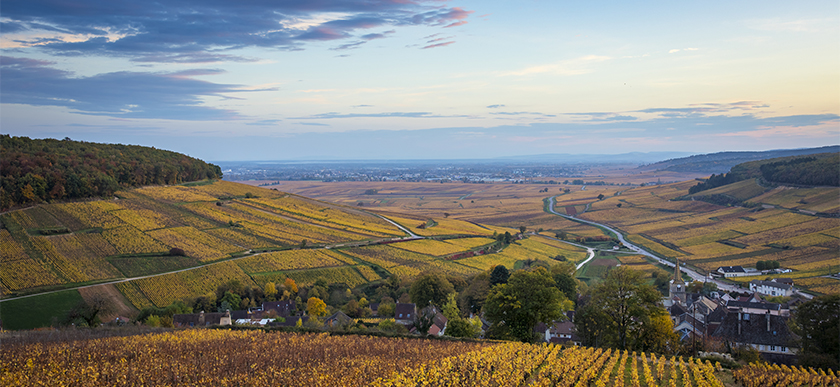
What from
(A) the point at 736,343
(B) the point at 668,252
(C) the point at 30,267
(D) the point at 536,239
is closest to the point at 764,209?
(B) the point at 668,252

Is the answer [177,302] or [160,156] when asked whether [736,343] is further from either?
[160,156]

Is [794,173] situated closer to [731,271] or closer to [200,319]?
[731,271]

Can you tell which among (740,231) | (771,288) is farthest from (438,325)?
(740,231)

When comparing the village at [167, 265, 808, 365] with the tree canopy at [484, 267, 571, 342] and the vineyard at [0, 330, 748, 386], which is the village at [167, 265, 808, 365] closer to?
the tree canopy at [484, 267, 571, 342]

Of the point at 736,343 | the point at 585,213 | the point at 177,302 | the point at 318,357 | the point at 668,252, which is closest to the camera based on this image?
the point at 318,357

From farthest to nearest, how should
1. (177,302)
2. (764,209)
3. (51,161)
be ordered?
(764,209) → (51,161) → (177,302)

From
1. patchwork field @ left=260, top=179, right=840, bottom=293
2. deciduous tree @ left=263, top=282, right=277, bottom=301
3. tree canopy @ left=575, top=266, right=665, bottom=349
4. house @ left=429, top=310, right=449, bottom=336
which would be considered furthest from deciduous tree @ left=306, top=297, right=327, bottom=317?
patchwork field @ left=260, top=179, right=840, bottom=293

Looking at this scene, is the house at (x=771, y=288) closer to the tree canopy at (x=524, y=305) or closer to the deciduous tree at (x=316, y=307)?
the tree canopy at (x=524, y=305)

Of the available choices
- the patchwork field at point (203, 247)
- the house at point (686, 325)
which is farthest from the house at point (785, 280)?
the patchwork field at point (203, 247)
